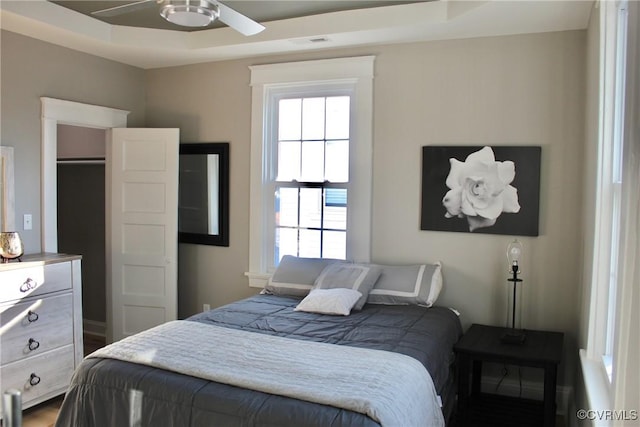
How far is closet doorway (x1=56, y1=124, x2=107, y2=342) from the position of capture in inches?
207

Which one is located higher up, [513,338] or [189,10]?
[189,10]

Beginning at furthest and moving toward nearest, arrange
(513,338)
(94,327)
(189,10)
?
(94,327) < (513,338) < (189,10)

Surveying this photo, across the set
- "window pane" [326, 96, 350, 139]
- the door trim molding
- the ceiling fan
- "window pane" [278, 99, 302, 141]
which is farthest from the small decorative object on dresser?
"window pane" [326, 96, 350, 139]

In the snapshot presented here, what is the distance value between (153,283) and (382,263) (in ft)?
6.50

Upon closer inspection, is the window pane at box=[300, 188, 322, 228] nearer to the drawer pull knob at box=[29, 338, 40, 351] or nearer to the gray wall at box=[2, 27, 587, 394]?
the gray wall at box=[2, 27, 587, 394]

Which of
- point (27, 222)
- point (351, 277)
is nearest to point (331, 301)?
point (351, 277)

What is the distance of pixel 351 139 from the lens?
4059mm

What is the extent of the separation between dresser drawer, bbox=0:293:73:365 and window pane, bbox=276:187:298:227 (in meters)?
1.68

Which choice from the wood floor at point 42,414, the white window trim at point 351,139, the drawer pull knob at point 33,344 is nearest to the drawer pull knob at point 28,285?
the drawer pull knob at point 33,344

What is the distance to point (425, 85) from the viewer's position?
382 cm

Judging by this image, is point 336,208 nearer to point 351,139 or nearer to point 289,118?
point 351,139

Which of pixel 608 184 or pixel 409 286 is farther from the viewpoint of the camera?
pixel 409 286

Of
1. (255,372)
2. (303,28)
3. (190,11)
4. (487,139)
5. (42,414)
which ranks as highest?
(303,28)

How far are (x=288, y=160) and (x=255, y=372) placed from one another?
2.36 meters
